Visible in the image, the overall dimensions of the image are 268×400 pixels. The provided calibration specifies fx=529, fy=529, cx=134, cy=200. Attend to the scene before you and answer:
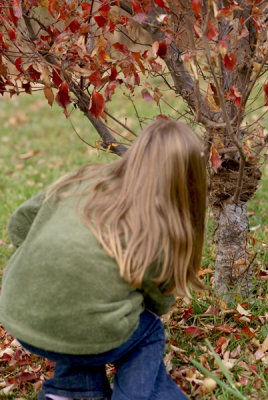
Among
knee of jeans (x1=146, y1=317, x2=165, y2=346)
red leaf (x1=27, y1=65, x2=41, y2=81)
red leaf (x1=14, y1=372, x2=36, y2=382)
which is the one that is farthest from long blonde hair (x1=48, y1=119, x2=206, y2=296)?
red leaf (x1=14, y1=372, x2=36, y2=382)

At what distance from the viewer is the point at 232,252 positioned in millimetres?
2873

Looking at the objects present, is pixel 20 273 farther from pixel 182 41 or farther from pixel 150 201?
pixel 182 41

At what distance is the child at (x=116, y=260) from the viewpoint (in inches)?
74.0

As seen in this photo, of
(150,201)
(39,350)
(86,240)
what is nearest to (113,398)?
(39,350)

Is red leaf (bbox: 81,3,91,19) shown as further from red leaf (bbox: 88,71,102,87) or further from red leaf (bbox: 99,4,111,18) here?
red leaf (bbox: 88,71,102,87)

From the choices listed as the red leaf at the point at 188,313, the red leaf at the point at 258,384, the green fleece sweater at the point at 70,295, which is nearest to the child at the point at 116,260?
the green fleece sweater at the point at 70,295

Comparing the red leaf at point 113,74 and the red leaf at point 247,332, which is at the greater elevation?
the red leaf at point 113,74

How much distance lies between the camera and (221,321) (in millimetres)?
→ 2705

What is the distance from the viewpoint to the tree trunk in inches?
112

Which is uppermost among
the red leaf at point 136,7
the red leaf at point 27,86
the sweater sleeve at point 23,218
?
the red leaf at point 136,7

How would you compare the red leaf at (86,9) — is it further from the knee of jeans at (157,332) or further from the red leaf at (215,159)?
the knee of jeans at (157,332)

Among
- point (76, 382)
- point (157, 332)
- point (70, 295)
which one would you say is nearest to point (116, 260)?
point (70, 295)

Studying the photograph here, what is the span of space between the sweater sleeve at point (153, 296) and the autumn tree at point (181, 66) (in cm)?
63

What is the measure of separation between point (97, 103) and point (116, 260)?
2.60 ft
